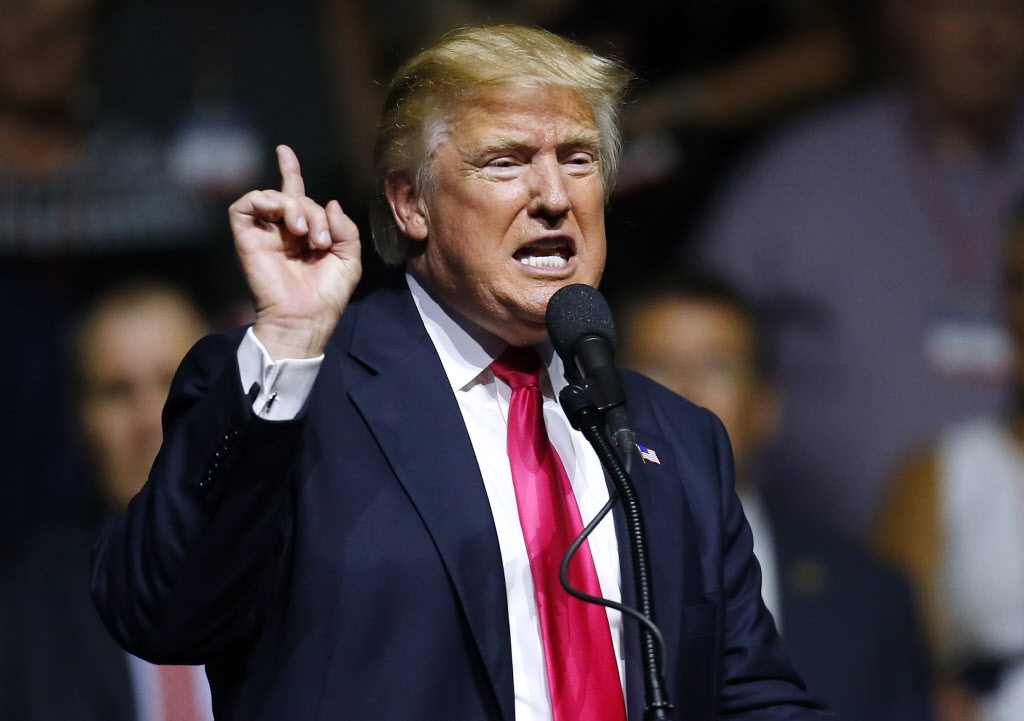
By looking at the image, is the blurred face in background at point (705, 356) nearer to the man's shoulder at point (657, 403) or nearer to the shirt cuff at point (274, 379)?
the man's shoulder at point (657, 403)

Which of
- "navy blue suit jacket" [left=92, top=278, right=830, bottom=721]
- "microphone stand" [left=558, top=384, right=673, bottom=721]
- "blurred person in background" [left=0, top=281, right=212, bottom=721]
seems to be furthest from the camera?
"blurred person in background" [left=0, top=281, right=212, bottom=721]

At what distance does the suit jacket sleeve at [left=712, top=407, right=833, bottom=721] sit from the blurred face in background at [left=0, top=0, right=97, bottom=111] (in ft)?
8.08

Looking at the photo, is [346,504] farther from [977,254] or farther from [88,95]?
[977,254]

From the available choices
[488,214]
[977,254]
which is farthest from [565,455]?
[977,254]

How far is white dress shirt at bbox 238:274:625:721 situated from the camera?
1.54 meters

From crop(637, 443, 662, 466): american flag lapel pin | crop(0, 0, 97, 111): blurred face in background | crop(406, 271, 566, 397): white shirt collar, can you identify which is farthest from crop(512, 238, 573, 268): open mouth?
crop(0, 0, 97, 111): blurred face in background

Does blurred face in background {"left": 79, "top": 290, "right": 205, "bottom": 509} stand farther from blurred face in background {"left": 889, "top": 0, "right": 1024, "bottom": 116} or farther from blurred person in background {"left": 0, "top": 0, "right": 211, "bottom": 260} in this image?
blurred face in background {"left": 889, "top": 0, "right": 1024, "bottom": 116}

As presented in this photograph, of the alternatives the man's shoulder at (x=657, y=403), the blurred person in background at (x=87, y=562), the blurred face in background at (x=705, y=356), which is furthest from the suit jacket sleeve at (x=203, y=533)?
the blurred face in background at (x=705, y=356)

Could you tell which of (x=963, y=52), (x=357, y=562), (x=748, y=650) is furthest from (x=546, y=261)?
(x=963, y=52)

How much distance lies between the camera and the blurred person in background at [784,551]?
3.26 meters

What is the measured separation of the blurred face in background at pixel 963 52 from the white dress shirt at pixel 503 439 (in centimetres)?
261

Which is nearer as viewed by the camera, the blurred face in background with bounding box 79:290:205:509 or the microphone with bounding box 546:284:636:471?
the microphone with bounding box 546:284:636:471

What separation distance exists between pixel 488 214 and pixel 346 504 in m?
0.43

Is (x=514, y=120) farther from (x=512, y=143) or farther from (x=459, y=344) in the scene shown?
(x=459, y=344)
